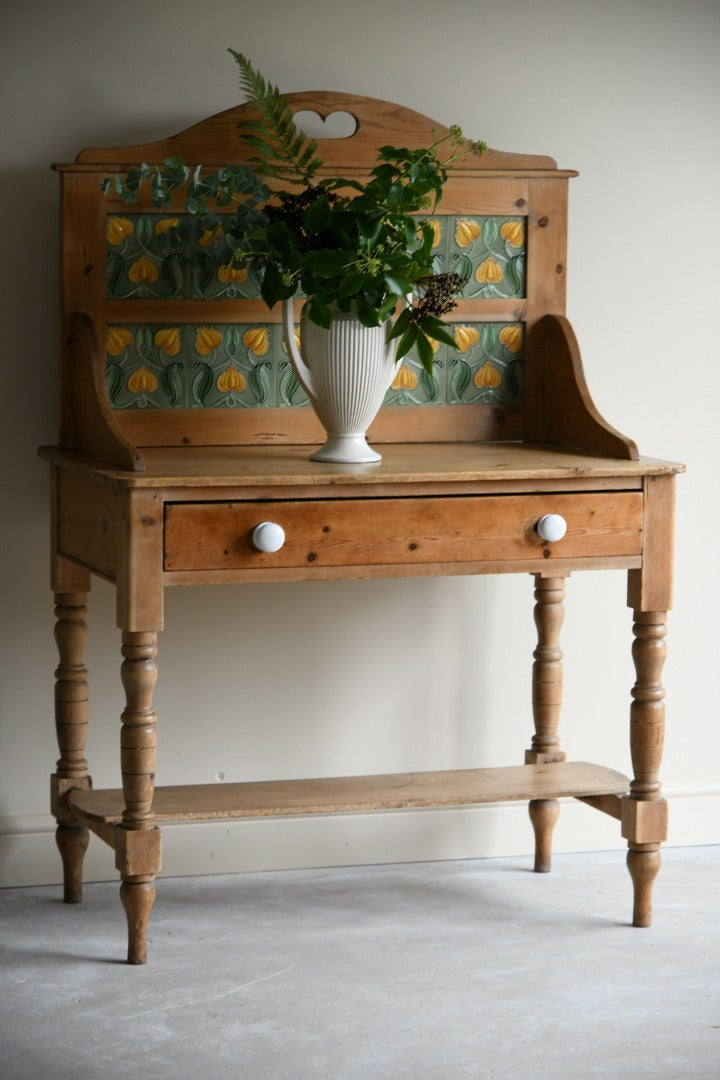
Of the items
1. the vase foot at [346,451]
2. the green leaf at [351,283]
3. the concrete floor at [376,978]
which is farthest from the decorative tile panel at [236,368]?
the concrete floor at [376,978]

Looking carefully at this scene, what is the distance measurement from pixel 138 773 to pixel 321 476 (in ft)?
1.99

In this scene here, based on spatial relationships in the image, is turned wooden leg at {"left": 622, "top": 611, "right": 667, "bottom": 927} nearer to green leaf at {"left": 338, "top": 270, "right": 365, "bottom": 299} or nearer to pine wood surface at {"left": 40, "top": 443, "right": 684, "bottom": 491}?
pine wood surface at {"left": 40, "top": 443, "right": 684, "bottom": 491}

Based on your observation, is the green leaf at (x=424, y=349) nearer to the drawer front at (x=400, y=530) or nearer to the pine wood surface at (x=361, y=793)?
the drawer front at (x=400, y=530)

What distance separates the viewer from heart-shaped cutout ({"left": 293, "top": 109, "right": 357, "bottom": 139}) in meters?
3.11

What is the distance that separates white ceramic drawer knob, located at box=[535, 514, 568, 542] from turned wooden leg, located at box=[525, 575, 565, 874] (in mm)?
501

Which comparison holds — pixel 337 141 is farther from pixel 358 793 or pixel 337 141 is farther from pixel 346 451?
pixel 358 793

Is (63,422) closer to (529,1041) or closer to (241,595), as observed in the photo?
(241,595)

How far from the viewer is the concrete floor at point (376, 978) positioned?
7.68 feet

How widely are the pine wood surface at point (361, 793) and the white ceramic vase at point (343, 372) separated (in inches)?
25.2

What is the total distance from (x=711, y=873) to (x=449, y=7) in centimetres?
196

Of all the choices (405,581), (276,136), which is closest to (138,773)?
(405,581)

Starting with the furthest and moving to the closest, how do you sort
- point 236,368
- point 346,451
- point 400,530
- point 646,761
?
point 236,368 < point 646,761 < point 346,451 < point 400,530

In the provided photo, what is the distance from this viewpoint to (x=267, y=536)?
256cm

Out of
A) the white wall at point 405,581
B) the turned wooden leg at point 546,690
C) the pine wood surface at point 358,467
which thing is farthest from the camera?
the turned wooden leg at point 546,690
